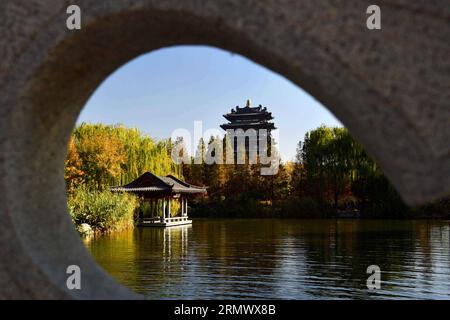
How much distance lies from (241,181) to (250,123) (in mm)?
7848

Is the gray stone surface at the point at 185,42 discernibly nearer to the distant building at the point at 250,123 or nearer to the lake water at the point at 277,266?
the lake water at the point at 277,266

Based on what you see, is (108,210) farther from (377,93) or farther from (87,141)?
(377,93)

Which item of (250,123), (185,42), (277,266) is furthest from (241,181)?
→ (185,42)

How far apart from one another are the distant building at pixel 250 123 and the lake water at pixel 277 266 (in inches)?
811

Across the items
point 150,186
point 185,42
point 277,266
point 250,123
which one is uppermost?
point 250,123

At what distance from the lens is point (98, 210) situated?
13.6 meters

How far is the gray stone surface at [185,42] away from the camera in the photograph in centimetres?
164

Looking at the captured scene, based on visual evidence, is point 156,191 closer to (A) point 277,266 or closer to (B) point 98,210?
(B) point 98,210

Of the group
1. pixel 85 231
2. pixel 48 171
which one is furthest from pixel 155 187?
pixel 48 171

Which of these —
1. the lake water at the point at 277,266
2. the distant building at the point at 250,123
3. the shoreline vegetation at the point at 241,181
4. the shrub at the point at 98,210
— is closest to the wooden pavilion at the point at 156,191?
the shoreline vegetation at the point at 241,181

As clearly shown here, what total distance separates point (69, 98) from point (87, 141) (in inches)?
643

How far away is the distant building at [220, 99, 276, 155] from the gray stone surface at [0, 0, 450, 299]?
95.2 feet

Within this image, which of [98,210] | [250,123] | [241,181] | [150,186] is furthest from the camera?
[250,123]

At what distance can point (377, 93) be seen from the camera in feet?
5.42
